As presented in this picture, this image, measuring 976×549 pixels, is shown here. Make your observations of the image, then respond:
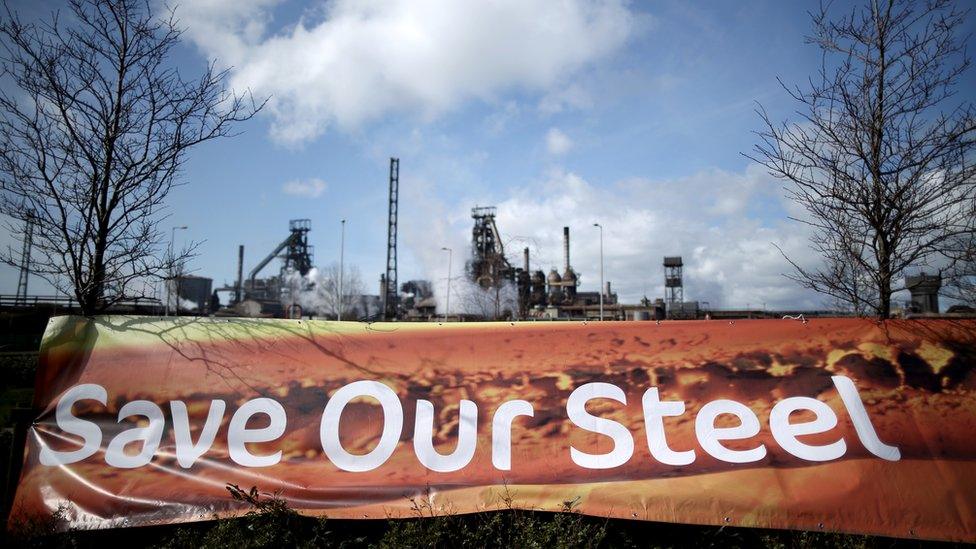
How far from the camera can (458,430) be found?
496 cm

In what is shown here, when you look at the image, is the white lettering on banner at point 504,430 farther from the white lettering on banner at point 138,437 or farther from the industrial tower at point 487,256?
the industrial tower at point 487,256

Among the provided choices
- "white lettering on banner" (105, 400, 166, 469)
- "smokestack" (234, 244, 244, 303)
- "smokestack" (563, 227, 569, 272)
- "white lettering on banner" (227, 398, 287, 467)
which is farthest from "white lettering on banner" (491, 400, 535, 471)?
"smokestack" (234, 244, 244, 303)

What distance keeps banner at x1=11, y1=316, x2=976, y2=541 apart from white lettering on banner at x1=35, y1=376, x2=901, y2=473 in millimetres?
18

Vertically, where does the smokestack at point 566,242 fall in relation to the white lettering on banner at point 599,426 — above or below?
above

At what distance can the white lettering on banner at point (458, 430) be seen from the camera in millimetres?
4645

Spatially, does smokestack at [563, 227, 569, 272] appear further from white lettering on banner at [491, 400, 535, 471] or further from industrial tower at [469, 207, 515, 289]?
white lettering on banner at [491, 400, 535, 471]

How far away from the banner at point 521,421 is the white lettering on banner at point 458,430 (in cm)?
2

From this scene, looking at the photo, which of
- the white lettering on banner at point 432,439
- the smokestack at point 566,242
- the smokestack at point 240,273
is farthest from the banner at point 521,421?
the smokestack at point 240,273

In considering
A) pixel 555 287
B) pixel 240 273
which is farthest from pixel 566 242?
pixel 240 273

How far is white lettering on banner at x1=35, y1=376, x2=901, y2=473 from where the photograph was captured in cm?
464

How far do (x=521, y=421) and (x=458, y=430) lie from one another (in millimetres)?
620

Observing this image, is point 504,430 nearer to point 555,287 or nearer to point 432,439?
point 432,439

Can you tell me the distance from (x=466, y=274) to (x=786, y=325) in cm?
5922

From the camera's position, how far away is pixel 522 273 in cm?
6381
